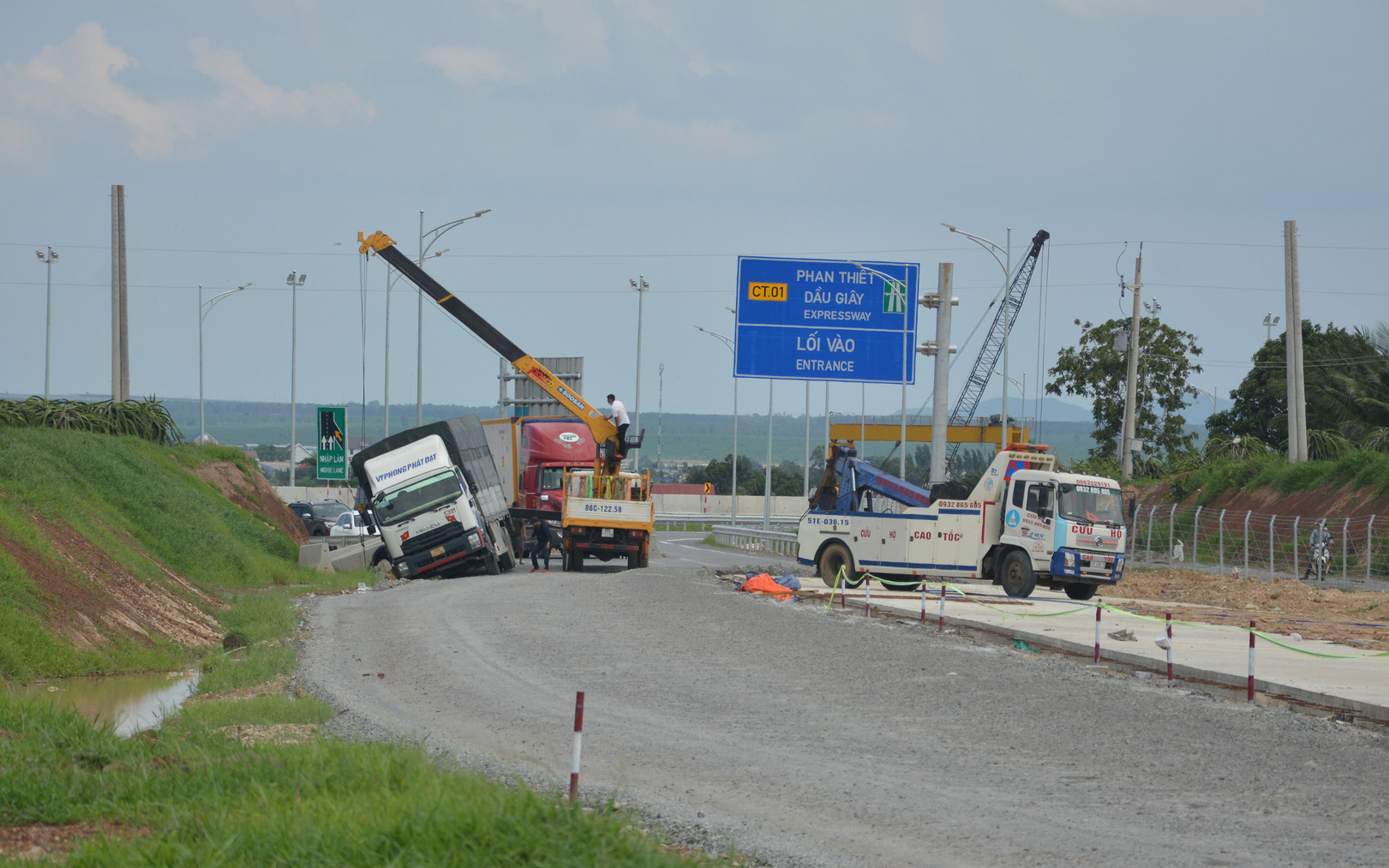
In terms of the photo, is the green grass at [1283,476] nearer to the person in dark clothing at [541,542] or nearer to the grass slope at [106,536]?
the person in dark clothing at [541,542]

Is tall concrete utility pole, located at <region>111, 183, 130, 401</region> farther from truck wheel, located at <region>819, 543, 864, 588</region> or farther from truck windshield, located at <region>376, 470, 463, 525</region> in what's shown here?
truck wheel, located at <region>819, 543, 864, 588</region>

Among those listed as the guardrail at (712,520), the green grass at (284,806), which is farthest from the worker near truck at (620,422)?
the guardrail at (712,520)

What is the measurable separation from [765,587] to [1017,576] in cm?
508

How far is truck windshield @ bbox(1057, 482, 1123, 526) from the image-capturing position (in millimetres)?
25375

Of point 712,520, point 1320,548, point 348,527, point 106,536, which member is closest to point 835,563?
point 1320,548

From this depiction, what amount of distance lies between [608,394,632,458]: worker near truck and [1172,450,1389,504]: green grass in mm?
20364

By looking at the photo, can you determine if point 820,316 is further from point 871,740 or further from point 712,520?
point 712,520

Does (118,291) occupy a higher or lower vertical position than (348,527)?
higher

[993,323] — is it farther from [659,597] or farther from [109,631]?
[109,631]

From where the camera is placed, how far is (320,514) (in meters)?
50.1

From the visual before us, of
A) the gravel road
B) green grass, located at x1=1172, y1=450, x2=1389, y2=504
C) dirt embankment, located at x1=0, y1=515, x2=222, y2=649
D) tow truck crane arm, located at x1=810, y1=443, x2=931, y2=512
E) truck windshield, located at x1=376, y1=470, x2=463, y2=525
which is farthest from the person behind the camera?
green grass, located at x1=1172, y1=450, x2=1389, y2=504

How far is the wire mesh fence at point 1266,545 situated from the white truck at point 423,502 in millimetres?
14404

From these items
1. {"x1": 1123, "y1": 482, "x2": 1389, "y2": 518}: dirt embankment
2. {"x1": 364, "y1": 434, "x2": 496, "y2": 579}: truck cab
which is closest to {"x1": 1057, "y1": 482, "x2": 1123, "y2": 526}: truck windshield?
{"x1": 1123, "y1": 482, "x2": 1389, "y2": 518}: dirt embankment

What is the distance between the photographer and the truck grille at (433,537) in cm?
2886
